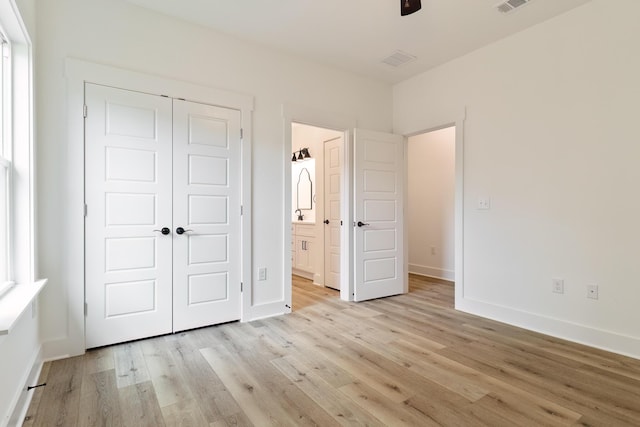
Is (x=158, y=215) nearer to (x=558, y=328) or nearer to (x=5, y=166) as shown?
(x=5, y=166)

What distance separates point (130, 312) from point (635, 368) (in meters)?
3.71

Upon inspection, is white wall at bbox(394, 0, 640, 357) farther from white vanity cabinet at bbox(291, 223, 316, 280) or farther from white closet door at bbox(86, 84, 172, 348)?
white closet door at bbox(86, 84, 172, 348)

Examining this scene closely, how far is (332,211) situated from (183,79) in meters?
2.41

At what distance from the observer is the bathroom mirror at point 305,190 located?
18.2 feet

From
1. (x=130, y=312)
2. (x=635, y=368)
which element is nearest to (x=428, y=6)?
(x=635, y=368)

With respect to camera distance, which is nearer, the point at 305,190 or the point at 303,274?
the point at 303,274

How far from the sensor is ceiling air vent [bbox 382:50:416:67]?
353 centimetres

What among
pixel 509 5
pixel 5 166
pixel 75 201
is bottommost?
pixel 75 201

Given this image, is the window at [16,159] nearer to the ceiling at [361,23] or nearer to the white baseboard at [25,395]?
the white baseboard at [25,395]

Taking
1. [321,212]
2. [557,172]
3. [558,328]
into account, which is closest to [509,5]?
[557,172]

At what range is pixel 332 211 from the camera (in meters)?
4.52

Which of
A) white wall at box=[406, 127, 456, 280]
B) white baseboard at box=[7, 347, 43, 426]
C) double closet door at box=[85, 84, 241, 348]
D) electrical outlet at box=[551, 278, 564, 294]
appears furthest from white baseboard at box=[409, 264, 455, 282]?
white baseboard at box=[7, 347, 43, 426]

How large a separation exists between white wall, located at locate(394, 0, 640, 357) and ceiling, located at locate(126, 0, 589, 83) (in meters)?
0.25

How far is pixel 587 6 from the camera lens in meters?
2.65
